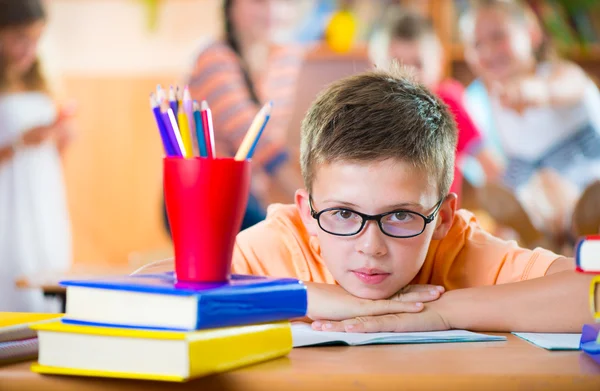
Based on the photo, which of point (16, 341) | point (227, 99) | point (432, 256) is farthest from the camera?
point (227, 99)

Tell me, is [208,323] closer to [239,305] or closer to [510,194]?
[239,305]

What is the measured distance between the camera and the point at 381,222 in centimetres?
102

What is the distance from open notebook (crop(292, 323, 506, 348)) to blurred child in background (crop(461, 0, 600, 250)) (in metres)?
2.14

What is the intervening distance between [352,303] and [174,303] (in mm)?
350

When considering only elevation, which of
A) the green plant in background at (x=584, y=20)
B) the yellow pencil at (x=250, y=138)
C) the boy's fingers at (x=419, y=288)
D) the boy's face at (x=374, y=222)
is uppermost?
the green plant in background at (x=584, y=20)

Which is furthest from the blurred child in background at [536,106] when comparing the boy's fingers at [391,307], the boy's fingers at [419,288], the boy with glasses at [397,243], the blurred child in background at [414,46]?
the boy's fingers at [391,307]

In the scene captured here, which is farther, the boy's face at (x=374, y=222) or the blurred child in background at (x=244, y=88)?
the blurred child in background at (x=244, y=88)

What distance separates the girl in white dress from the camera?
11.1 feet

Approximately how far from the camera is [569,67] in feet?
10.6

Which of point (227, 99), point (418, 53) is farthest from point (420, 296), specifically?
point (418, 53)

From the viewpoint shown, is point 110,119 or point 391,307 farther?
point 110,119

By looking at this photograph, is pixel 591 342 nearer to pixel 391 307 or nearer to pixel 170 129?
pixel 391 307

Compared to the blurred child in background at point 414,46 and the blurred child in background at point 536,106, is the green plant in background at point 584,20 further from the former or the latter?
the blurred child in background at point 414,46

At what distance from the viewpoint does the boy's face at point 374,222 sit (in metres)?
1.01
